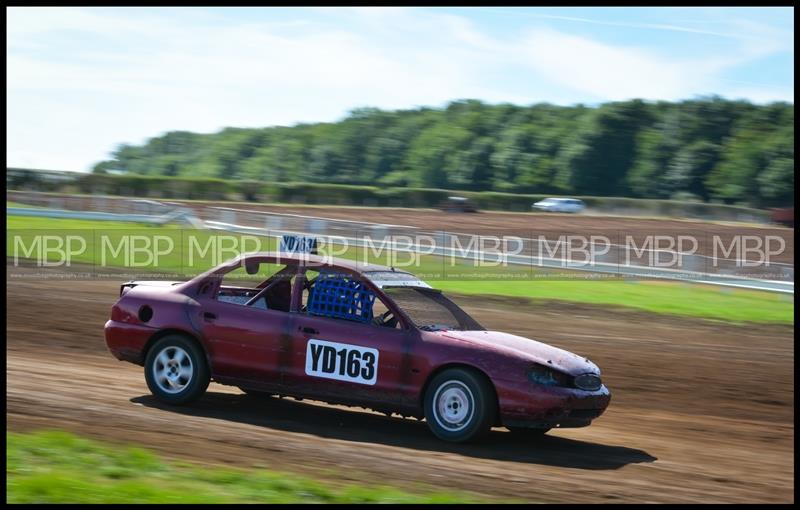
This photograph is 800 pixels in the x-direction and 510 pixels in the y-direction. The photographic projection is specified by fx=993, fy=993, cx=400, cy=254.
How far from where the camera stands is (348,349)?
337 inches

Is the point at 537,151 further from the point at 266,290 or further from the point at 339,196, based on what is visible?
the point at 266,290

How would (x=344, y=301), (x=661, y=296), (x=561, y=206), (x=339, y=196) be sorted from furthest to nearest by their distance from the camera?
(x=561, y=206) → (x=339, y=196) → (x=661, y=296) → (x=344, y=301)

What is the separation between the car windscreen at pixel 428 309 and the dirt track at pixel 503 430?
0.96 m

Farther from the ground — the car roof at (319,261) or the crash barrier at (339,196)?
the crash barrier at (339,196)

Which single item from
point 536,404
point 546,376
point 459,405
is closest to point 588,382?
point 546,376

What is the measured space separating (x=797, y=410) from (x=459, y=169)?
10136 cm

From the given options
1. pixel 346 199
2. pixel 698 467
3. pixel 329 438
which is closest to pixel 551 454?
pixel 698 467

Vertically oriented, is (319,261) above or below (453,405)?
above

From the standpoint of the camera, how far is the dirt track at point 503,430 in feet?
23.4

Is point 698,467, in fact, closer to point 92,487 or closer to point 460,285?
point 92,487

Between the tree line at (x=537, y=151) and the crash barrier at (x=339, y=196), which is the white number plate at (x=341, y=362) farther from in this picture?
the tree line at (x=537, y=151)

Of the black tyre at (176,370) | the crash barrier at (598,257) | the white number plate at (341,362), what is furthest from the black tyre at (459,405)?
the crash barrier at (598,257)

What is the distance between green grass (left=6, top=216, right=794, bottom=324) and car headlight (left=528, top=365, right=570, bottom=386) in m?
10.2

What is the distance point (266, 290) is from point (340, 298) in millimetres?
809
